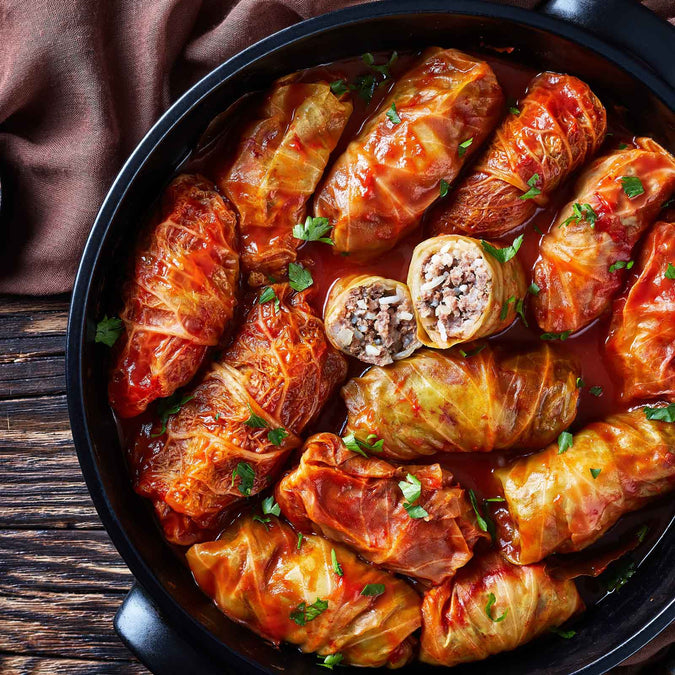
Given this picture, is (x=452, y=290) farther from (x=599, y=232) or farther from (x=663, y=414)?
(x=663, y=414)

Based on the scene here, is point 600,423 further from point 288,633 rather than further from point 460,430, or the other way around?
point 288,633

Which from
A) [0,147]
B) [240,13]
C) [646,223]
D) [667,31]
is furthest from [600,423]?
[0,147]

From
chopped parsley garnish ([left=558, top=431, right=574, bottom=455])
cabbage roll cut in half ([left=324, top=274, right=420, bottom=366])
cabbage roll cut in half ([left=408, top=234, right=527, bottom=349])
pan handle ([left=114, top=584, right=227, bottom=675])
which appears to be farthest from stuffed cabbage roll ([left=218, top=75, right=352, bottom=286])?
pan handle ([left=114, top=584, right=227, bottom=675])

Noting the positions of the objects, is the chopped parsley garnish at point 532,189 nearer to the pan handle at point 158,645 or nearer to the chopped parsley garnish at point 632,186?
the chopped parsley garnish at point 632,186

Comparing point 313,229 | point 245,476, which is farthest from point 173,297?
point 245,476

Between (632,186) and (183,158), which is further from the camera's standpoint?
(183,158)

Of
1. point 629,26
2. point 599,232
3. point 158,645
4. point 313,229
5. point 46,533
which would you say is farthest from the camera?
point 46,533

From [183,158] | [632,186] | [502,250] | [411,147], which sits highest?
[632,186]
